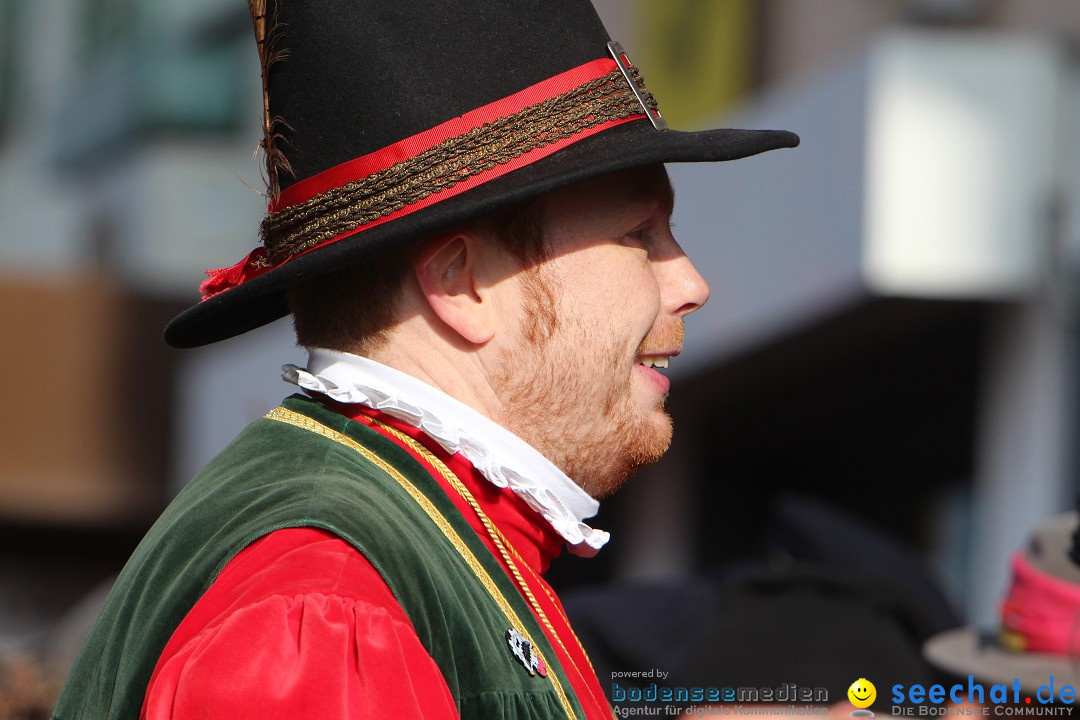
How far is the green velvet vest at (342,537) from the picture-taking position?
1681mm

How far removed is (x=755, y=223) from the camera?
8227 mm

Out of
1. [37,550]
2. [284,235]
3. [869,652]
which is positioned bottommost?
[37,550]

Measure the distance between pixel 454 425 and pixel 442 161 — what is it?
13.7 inches

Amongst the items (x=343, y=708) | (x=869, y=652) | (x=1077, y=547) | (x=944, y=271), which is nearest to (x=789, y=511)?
(x=869, y=652)

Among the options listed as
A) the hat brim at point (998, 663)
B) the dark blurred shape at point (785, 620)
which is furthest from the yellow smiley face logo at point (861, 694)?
the dark blurred shape at point (785, 620)

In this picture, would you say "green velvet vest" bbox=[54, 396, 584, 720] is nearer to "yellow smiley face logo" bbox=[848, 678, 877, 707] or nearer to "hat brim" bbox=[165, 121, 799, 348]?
"hat brim" bbox=[165, 121, 799, 348]

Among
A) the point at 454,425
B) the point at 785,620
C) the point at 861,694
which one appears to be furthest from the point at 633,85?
the point at 785,620

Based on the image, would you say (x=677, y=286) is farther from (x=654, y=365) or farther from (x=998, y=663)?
(x=998, y=663)

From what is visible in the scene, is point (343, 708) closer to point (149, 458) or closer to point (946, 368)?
point (946, 368)

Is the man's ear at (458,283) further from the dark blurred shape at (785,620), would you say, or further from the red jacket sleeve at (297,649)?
the dark blurred shape at (785,620)

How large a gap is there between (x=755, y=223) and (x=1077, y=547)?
5177mm

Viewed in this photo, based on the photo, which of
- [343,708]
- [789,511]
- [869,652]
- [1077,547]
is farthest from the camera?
[789,511]

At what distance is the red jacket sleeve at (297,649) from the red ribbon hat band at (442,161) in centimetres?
51

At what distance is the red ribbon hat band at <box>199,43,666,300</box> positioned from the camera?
1.94 m
